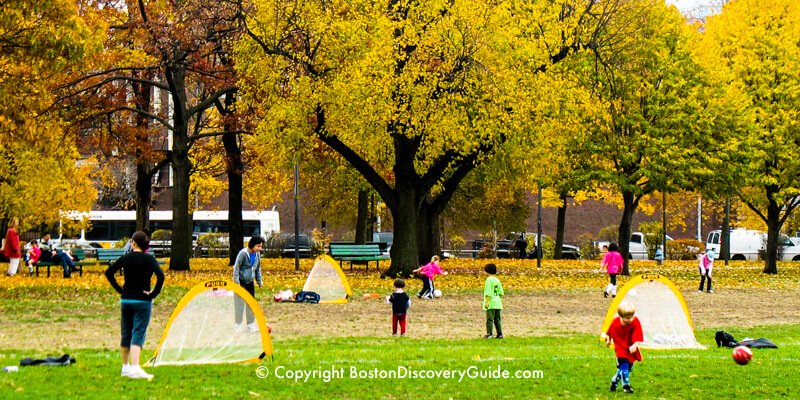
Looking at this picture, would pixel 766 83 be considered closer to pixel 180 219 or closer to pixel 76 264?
pixel 180 219

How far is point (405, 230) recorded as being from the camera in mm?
36938

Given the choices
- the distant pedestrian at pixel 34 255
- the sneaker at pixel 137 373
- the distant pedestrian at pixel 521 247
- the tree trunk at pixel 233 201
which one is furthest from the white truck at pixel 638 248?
the sneaker at pixel 137 373

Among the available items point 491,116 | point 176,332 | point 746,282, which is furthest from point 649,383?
point 746,282

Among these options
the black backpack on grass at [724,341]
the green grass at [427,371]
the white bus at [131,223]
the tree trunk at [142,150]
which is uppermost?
the tree trunk at [142,150]

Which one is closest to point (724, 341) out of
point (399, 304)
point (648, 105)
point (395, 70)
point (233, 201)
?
point (399, 304)

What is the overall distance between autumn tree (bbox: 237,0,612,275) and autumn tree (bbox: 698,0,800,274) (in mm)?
13333

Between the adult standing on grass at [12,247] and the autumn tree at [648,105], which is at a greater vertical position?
the autumn tree at [648,105]

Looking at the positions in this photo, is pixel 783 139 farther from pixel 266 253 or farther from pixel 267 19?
pixel 266 253

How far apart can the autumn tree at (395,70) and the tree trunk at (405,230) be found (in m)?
1.79

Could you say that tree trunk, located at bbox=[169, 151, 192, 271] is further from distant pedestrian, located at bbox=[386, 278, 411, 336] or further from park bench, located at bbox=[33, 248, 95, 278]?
distant pedestrian, located at bbox=[386, 278, 411, 336]

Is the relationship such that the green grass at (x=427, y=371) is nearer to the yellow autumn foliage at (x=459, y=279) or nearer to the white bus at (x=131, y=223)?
the yellow autumn foliage at (x=459, y=279)

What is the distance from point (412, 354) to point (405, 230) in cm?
2111

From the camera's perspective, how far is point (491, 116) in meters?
33.3

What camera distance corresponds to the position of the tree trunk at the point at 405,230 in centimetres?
3666
